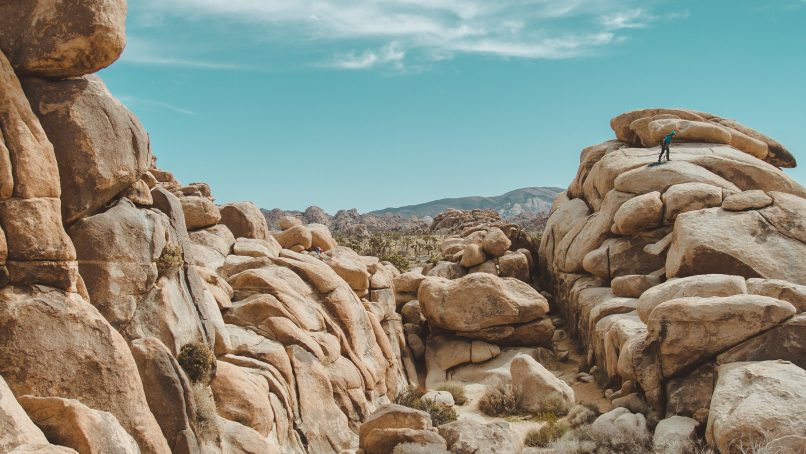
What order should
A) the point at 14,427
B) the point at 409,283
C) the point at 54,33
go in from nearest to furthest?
the point at 14,427 < the point at 54,33 < the point at 409,283

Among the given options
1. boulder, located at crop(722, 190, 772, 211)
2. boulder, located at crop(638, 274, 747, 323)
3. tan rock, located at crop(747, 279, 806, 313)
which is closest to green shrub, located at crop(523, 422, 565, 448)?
boulder, located at crop(638, 274, 747, 323)

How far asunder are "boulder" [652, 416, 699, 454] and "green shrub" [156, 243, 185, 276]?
13711mm

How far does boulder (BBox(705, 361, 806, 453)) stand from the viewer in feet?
49.7

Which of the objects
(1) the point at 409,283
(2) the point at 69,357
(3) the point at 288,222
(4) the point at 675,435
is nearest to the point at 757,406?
(4) the point at 675,435

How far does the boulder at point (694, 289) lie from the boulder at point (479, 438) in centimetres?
741

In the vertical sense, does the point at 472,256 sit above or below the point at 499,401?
above

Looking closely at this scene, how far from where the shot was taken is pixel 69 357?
1174cm

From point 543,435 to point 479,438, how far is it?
4465 mm

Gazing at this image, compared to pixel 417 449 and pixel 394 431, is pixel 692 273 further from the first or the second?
pixel 417 449

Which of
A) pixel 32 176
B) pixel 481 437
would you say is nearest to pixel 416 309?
pixel 481 437

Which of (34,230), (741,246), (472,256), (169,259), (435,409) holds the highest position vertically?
(34,230)

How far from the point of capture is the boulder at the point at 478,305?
3278cm

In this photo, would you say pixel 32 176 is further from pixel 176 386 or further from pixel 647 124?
pixel 647 124

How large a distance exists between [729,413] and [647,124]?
27.3m
